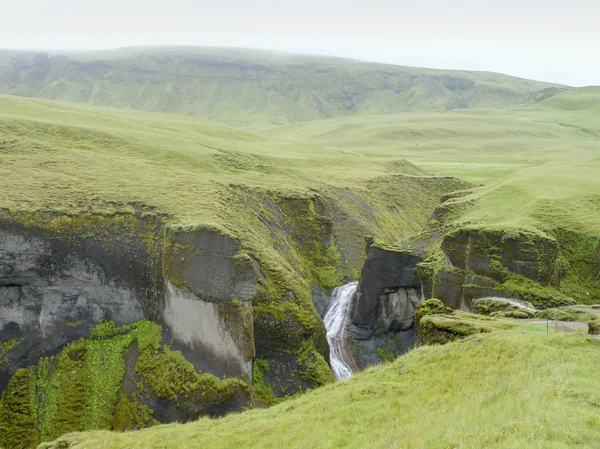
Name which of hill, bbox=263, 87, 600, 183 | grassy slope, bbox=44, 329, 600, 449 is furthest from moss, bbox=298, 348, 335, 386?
hill, bbox=263, 87, 600, 183

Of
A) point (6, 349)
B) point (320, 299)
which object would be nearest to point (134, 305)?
point (6, 349)

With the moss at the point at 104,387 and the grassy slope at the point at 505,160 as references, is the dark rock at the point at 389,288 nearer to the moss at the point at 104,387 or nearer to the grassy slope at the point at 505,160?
the grassy slope at the point at 505,160

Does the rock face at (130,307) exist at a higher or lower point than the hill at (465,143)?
lower

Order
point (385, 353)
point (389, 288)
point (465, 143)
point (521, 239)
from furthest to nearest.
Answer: point (465, 143)
point (389, 288)
point (385, 353)
point (521, 239)

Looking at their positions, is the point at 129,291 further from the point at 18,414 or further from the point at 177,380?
the point at 18,414

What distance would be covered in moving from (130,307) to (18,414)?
34.0ft

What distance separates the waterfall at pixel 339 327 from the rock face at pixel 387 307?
4.27ft

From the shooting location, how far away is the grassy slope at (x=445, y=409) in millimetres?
11133

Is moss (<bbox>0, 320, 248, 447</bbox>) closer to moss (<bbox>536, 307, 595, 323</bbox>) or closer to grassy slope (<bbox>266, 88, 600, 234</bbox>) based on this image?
moss (<bbox>536, 307, 595, 323</bbox>)

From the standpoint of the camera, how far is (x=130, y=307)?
126ft

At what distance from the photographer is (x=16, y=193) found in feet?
132

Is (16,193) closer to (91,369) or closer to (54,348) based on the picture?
(54,348)

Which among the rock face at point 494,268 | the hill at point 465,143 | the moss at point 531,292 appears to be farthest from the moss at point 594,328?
the hill at point 465,143

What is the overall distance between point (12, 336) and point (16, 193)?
11756 mm
